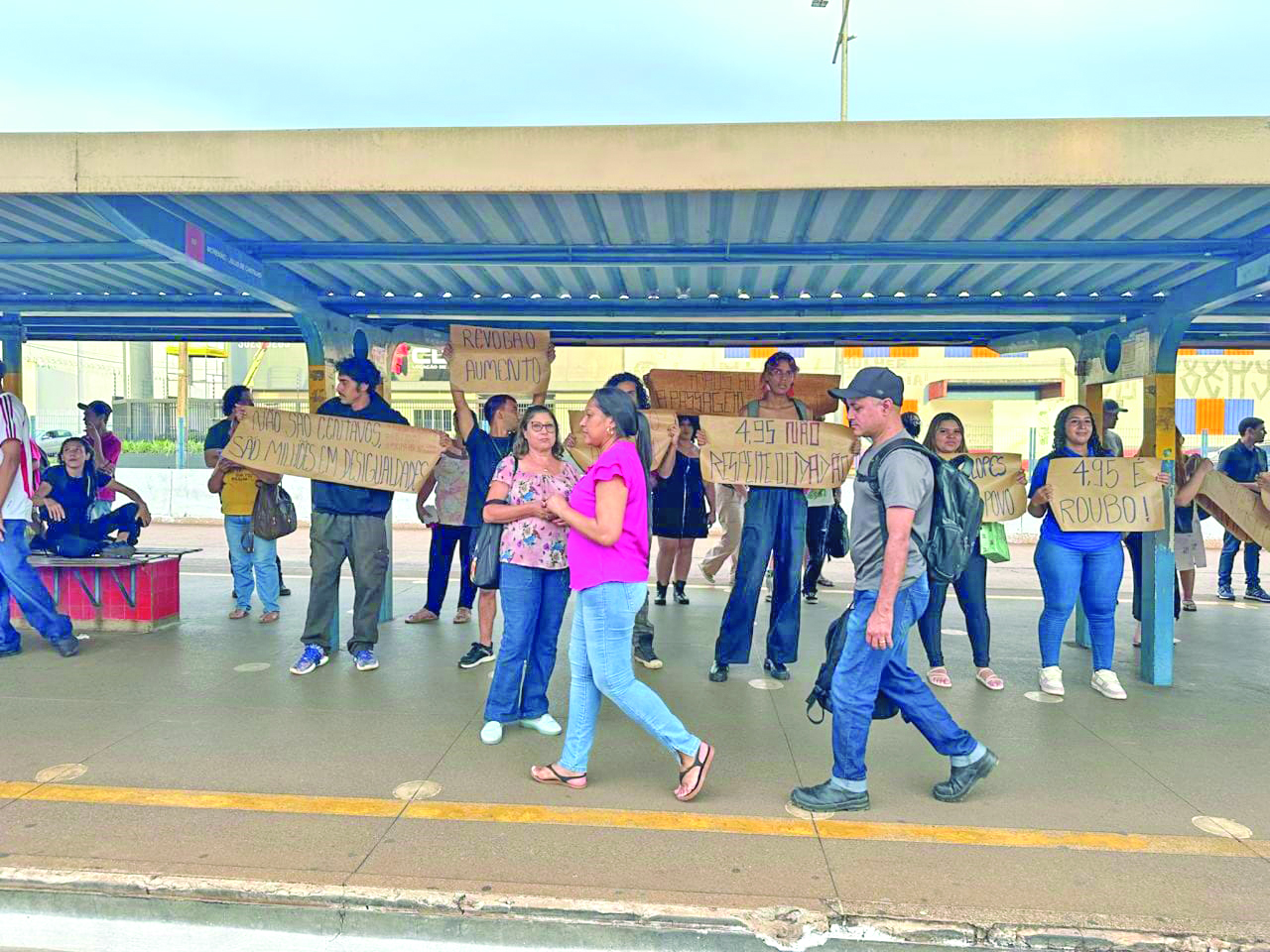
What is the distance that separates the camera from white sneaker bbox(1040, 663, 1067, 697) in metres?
5.14

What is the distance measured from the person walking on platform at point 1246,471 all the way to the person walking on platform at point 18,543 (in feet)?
27.1

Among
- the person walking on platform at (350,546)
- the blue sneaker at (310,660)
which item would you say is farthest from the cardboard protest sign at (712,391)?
the blue sneaker at (310,660)

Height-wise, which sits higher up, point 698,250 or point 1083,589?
point 698,250

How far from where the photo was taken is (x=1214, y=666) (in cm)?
591

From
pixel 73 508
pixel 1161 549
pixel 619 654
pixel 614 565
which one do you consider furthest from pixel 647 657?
pixel 73 508

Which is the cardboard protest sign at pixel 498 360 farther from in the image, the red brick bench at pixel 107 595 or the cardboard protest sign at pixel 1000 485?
the cardboard protest sign at pixel 1000 485

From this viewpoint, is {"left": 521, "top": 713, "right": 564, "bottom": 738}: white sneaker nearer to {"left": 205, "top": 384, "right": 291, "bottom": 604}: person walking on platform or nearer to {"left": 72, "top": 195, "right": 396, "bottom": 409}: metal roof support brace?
{"left": 72, "top": 195, "right": 396, "bottom": 409}: metal roof support brace

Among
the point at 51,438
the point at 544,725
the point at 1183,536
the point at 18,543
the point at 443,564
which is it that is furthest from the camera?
the point at 51,438

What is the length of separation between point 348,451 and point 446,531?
1.49 meters

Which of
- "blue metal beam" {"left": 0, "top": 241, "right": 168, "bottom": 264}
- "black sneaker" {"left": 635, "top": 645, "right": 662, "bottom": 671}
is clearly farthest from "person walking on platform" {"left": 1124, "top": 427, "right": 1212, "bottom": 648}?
"blue metal beam" {"left": 0, "top": 241, "right": 168, "bottom": 264}

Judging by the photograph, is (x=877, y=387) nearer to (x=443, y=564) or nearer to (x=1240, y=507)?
(x=1240, y=507)

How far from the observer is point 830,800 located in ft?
11.4

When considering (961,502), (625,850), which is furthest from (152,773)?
(961,502)

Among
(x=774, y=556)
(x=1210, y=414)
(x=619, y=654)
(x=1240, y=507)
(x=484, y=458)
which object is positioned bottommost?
(x=619, y=654)
